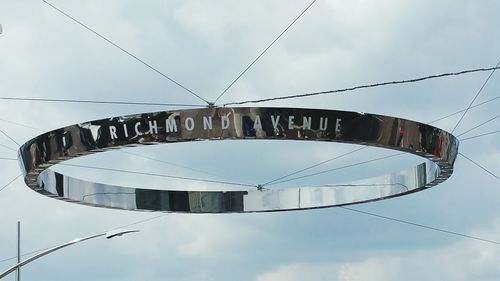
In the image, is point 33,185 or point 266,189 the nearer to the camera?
point 33,185

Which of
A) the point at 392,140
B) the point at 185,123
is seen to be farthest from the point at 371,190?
the point at 185,123

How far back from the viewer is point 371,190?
48.0 meters

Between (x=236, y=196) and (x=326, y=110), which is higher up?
(x=326, y=110)

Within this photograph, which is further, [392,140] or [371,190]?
[371,190]

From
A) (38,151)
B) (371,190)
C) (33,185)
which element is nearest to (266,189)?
(371,190)

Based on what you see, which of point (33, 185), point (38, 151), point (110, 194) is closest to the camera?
point (38, 151)

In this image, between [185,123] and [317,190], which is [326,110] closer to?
[185,123]

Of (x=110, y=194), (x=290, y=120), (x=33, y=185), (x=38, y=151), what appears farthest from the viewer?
(x=110, y=194)

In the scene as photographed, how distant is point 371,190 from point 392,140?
43.2 ft

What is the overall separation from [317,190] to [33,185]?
1312 centimetres

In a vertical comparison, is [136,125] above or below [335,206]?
above

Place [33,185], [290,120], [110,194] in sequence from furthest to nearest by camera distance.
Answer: [110,194]
[33,185]
[290,120]

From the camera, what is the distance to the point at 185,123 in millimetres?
33250

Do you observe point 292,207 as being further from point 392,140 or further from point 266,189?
point 392,140
